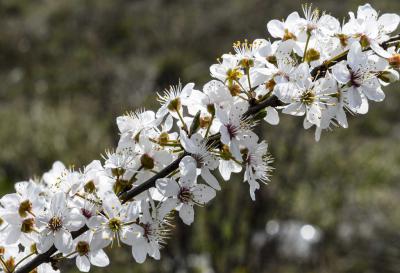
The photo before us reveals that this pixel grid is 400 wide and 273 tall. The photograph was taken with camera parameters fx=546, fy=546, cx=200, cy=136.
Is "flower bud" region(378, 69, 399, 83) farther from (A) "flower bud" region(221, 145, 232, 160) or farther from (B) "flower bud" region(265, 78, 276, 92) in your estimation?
(A) "flower bud" region(221, 145, 232, 160)

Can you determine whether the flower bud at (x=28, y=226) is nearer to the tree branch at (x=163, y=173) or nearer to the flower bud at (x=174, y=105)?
the tree branch at (x=163, y=173)

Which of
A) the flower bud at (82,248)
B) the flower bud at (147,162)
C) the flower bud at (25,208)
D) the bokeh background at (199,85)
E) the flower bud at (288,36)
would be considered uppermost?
the bokeh background at (199,85)

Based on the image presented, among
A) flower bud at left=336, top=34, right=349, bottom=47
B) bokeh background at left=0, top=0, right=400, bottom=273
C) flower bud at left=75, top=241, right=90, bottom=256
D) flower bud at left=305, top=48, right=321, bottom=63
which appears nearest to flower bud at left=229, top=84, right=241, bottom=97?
flower bud at left=305, top=48, right=321, bottom=63

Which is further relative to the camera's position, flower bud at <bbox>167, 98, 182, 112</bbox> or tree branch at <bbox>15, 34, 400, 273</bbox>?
flower bud at <bbox>167, 98, 182, 112</bbox>

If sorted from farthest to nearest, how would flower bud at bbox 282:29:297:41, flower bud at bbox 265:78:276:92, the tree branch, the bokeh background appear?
the bokeh background → flower bud at bbox 282:29:297:41 → flower bud at bbox 265:78:276:92 → the tree branch

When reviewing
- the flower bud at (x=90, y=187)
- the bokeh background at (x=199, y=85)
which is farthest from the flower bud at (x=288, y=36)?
the bokeh background at (x=199, y=85)

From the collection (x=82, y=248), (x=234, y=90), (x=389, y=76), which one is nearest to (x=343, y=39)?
(x=389, y=76)

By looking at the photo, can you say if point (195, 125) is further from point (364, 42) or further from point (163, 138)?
point (364, 42)

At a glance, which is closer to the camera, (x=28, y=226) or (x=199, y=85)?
(x=28, y=226)
